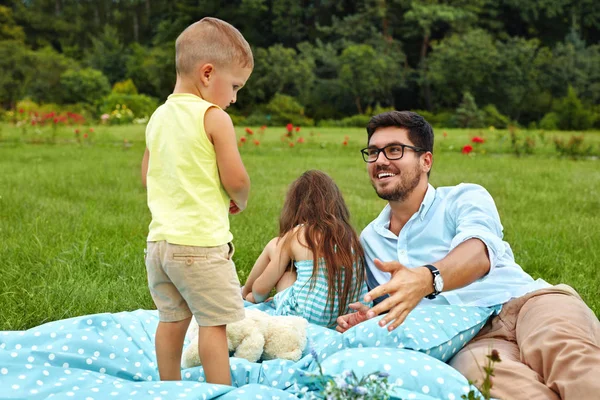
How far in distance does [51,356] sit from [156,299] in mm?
615

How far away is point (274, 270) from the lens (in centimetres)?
397

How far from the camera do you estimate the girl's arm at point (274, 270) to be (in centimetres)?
391

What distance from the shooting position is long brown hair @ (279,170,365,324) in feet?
12.1

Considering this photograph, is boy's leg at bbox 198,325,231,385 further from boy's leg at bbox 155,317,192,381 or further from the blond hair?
the blond hair

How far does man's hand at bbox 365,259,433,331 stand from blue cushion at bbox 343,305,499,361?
0.38 m

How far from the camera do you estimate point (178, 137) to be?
2682 mm

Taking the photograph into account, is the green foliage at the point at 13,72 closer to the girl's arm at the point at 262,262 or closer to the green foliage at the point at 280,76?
the green foliage at the point at 280,76

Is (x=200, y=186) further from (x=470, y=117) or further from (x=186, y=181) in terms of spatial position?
(x=470, y=117)

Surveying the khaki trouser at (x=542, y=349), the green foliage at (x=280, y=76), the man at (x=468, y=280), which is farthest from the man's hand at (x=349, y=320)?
the green foliage at (x=280, y=76)

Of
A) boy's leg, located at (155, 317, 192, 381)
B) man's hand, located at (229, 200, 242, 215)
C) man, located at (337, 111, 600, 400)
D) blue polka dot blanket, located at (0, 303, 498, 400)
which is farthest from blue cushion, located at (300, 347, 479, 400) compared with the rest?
man's hand, located at (229, 200, 242, 215)

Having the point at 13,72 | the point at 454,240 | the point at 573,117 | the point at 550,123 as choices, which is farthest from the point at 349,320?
the point at 13,72

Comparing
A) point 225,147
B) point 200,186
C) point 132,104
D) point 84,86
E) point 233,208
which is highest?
point 225,147

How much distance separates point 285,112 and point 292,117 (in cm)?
69

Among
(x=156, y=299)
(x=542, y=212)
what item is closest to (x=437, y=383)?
(x=156, y=299)
